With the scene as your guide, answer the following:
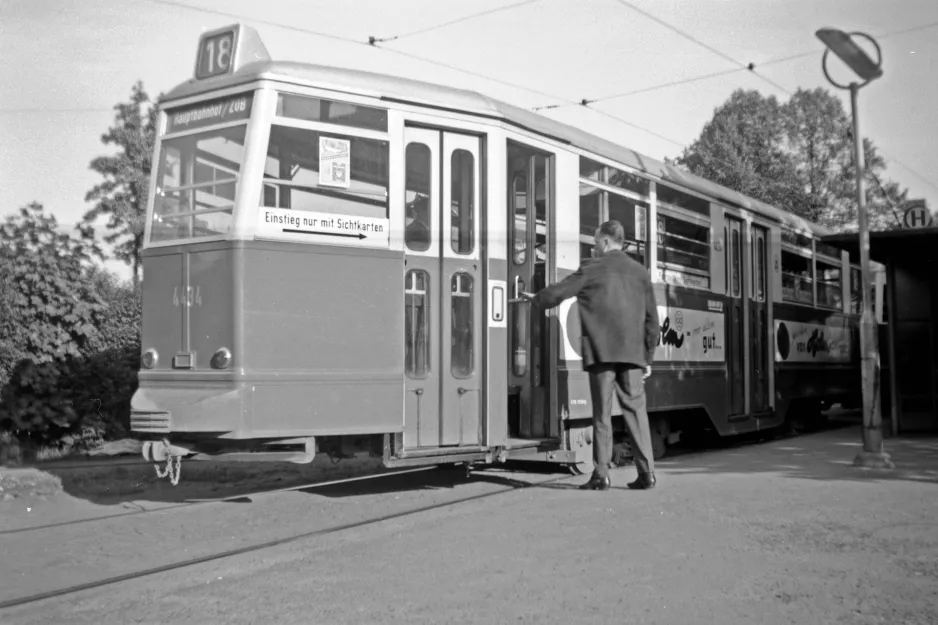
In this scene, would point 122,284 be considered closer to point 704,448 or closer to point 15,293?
point 15,293

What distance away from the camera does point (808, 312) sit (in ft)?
50.1

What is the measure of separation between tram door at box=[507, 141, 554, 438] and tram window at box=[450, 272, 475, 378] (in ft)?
2.68

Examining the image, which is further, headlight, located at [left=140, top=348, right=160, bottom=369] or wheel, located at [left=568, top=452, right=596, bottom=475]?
wheel, located at [left=568, top=452, right=596, bottom=475]

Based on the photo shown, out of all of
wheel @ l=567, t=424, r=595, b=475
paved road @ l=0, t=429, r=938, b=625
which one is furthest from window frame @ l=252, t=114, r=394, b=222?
wheel @ l=567, t=424, r=595, b=475

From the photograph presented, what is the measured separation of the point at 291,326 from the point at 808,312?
10.1m

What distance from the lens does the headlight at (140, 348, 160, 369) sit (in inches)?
308

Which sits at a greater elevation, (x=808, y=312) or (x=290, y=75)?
(x=290, y=75)

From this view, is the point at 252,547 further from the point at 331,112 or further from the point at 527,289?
the point at 527,289

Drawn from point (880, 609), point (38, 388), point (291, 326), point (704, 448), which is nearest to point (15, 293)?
point (38, 388)

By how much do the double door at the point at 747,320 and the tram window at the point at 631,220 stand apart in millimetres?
2524

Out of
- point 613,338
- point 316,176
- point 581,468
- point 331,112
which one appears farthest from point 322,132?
point 581,468

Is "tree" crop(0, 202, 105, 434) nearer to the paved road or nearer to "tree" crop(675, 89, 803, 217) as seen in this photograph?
the paved road

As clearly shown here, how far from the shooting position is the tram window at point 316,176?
7.50m

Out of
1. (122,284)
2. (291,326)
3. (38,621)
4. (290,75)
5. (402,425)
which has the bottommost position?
(38,621)
